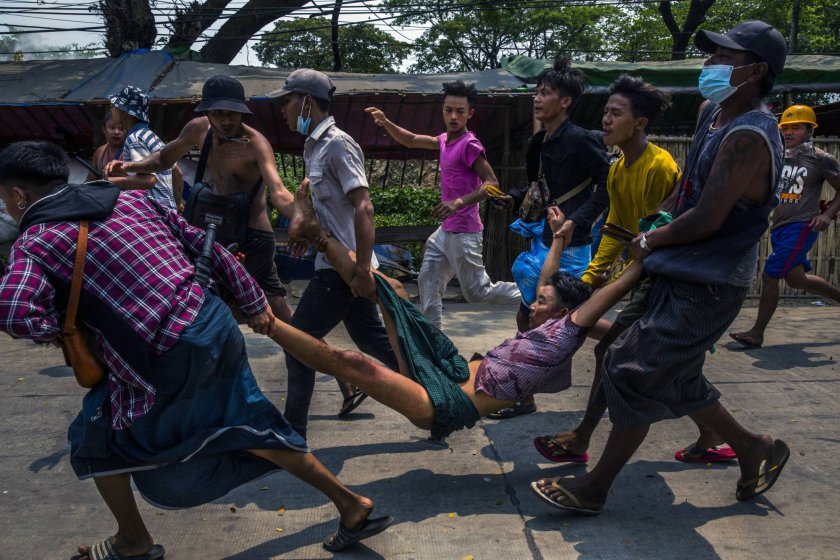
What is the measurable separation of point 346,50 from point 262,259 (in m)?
22.2

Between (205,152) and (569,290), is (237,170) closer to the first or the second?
(205,152)

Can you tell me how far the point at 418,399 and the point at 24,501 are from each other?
71.6 inches

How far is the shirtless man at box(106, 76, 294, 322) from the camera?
162 inches

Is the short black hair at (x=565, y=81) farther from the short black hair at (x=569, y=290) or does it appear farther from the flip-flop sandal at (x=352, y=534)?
the flip-flop sandal at (x=352, y=534)

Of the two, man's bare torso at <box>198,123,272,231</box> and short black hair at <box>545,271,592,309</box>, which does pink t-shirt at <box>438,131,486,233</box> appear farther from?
short black hair at <box>545,271,592,309</box>

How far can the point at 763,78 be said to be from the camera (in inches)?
117

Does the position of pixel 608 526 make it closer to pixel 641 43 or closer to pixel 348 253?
pixel 348 253

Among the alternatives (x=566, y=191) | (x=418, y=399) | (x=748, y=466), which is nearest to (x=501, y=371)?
(x=418, y=399)

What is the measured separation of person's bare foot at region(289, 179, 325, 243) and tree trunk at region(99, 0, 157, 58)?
10.4 metres

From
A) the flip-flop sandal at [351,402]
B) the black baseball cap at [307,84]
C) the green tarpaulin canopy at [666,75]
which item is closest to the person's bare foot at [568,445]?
the flip-flop sandal at [351,402]

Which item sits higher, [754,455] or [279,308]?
[279,308]

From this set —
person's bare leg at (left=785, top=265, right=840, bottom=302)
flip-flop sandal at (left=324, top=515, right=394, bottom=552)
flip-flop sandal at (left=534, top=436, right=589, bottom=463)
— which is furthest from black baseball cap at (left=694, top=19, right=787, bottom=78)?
person's bare leg at (left=785, top=265, right=840, bottom=302)

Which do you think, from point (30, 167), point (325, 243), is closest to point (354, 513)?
point (325, 243)

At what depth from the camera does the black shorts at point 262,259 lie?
4496 millimetres
